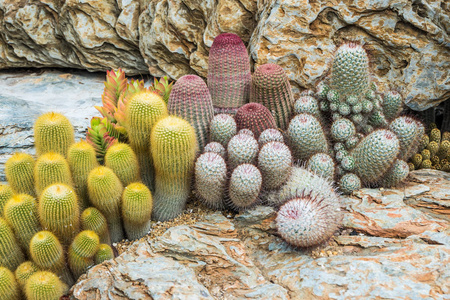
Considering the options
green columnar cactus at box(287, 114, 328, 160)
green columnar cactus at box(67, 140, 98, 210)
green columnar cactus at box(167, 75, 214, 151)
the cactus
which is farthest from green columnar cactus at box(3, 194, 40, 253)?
green columnar cactus at box(287, 114, 328, 160)

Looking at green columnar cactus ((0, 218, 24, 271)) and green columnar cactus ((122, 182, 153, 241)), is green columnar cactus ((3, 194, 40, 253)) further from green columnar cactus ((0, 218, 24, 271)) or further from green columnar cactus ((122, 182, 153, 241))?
green columnar cactus ((122, 182, 153, 241))

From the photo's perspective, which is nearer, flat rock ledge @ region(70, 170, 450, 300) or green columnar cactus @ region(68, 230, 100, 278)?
flat rock ledge @ region(70, 170, 450, 300)

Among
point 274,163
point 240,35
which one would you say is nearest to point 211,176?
point 274,163

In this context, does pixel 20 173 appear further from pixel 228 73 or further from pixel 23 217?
pixel 228 73

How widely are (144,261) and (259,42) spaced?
2763mm

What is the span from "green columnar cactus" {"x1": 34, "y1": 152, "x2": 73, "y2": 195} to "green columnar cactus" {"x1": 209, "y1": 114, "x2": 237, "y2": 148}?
1303mm

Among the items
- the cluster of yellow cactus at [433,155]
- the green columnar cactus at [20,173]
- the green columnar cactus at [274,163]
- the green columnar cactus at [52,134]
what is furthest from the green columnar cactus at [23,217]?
the cluster of yellow cactus at [433,155]

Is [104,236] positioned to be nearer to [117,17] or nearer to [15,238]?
[15,238]

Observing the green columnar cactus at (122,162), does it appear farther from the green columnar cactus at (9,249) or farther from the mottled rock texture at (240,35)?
the mottled rock texture at (240,35)

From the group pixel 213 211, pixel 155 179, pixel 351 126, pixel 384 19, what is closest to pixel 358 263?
pixel 213 211

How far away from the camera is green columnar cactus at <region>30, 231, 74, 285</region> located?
290 cm

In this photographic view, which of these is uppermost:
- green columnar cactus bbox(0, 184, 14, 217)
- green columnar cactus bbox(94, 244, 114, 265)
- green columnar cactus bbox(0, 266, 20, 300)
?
green columnar cactus bbox(0, 184, 14, 217)

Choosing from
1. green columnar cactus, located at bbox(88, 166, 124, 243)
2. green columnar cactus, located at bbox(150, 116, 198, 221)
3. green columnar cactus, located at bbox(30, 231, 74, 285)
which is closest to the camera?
green columnar cactus, located at bbox(30, 231, 74, 285)

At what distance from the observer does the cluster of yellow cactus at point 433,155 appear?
15.5 ft
